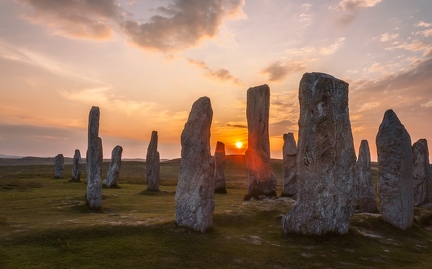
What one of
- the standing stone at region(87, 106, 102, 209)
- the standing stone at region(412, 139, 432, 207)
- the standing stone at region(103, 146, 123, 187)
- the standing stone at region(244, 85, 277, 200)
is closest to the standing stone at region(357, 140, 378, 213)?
the standing stone at region(412, 139, 432, 207)

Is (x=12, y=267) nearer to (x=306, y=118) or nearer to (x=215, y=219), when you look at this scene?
(x=215, y=219)

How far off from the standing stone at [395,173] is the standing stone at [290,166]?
10072 millimetres

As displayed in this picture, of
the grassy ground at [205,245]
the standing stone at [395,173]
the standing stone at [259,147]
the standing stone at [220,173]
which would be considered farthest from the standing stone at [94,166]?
the standing stone at [395,173]

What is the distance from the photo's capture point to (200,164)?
14.8 meters

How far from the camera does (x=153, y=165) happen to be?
33406 mm

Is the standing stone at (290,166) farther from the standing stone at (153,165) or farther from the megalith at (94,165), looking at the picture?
the megalith at (94,165)

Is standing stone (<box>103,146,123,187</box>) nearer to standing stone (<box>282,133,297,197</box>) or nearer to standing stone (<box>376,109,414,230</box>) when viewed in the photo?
standing stone (<box>282,133,297,197</box>)

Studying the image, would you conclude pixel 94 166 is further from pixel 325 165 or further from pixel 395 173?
pixel 395 173

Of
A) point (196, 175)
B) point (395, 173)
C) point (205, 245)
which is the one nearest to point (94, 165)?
point (196, 175)

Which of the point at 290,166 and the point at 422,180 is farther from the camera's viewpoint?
the point at 290,166

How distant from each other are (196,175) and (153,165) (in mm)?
19529

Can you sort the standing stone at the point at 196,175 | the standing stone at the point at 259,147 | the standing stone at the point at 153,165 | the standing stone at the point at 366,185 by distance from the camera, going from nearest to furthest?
the standing stone at the point at 196,175 < the standing stone at the point at 366,185 < the standing stone at the point at 259,147 < the standing stone at the point at 153,165

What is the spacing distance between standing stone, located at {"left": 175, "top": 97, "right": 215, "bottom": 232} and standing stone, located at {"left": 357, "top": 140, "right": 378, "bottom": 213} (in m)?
12.2

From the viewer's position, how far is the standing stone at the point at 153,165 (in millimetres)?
32500
